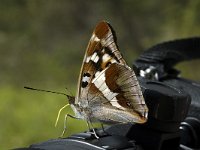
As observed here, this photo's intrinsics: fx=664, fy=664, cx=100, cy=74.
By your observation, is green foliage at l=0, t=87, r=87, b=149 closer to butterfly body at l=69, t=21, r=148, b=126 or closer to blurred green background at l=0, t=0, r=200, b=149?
blurred green background at l=0, t=0, r=200, b=149

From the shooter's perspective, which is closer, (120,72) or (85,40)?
(120,72)

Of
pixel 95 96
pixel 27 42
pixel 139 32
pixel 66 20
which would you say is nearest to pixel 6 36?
pixel 27 42

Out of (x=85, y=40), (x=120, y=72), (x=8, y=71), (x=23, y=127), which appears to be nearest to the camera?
(x=120, y=72)

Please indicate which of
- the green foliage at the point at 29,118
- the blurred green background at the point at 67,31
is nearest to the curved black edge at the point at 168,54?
the green foliage at the point at 29,118

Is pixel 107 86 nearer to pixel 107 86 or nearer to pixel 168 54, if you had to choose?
pixel 107 86

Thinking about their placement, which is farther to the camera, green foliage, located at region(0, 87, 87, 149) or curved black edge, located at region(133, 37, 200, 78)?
green foliage, located at region(0, 87, 87, 149)

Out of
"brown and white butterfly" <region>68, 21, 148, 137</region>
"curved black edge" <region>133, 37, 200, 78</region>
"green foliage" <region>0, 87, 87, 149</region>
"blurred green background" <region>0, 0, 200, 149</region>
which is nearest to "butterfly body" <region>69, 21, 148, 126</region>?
"brown and white butterfly" <region>68, 21, 148, 137</region>

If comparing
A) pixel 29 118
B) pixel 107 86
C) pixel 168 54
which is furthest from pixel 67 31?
pixel 107 86

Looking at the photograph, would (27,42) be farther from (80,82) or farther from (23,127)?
(80,82)
